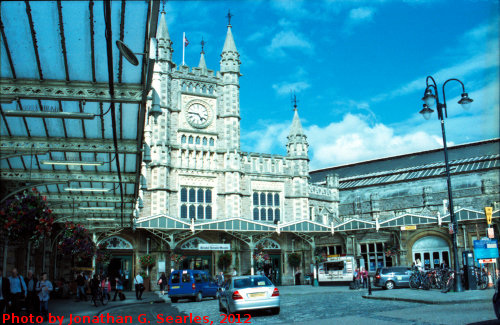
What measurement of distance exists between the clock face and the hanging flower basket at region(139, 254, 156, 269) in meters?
11.9

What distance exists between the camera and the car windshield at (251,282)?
16.3 meters

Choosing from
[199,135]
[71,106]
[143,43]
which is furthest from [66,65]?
[199,135]

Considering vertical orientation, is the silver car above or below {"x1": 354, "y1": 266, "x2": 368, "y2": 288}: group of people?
above

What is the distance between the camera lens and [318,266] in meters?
38.8

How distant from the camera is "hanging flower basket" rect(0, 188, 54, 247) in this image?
1454 cm

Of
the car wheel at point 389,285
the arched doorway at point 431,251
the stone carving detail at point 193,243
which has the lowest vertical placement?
the car wheel at point 389,285

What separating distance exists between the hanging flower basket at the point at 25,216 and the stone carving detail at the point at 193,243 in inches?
902

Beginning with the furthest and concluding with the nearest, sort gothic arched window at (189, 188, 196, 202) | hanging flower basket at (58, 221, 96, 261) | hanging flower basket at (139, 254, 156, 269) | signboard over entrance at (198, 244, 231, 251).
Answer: gothic arched window at (189, 188, 196, 202)
signboard over entrance at (198, 244, 231, 251)
hanging flower basket at (139, 254, 156, 269)
hanging flower basket at (58, 221, 96, 261)

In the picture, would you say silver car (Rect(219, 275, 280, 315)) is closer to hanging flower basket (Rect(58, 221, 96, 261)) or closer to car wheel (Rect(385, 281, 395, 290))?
hanging flower basket (Rect(58, 221, 96, 261))

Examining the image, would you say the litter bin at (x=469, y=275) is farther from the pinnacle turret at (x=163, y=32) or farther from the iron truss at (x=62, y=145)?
the pinnacle turret at (x=163, y=32)

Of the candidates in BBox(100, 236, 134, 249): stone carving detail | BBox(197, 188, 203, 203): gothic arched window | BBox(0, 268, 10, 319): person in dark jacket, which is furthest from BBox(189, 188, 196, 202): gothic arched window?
BBox(0, 268, 10, 319): person in dark jacket

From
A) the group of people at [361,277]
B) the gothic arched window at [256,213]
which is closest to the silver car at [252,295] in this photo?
the group of people at [361,277]

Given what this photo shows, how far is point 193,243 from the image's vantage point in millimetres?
39094

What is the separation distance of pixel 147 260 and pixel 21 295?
70.9 ft
